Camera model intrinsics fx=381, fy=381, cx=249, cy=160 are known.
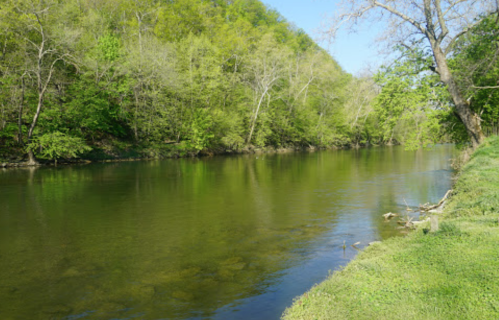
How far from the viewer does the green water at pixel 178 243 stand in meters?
7.83

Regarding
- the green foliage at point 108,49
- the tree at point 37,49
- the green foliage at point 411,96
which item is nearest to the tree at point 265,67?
the green foliage at point 108,49

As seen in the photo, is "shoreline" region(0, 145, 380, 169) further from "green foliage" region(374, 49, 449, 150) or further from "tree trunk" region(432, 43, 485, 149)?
"tree trunk" region(432, 43, 485, 149)

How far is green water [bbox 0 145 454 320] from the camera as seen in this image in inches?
308

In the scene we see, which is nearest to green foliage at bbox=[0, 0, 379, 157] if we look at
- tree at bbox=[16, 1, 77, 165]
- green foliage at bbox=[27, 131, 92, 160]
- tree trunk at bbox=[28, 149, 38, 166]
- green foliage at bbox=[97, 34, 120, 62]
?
green foliage at bbox=[97, 34, 120, 62]

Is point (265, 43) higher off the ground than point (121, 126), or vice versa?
point (265, 43)

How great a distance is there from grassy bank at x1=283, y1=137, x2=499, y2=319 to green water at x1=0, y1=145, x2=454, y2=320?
1.37 m

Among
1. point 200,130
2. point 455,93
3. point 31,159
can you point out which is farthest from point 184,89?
point 455,93

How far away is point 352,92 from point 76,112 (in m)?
58.2

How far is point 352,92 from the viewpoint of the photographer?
266ft

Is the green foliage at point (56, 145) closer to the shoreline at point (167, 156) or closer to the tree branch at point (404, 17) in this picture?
the shoreline at point (167, 156)

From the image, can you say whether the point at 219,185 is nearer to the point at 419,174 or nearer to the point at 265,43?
the point at 419,174

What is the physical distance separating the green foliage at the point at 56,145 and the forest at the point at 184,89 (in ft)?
0.42

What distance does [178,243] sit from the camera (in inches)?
471

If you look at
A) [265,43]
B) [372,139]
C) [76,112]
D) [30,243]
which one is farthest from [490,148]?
[372,139]
